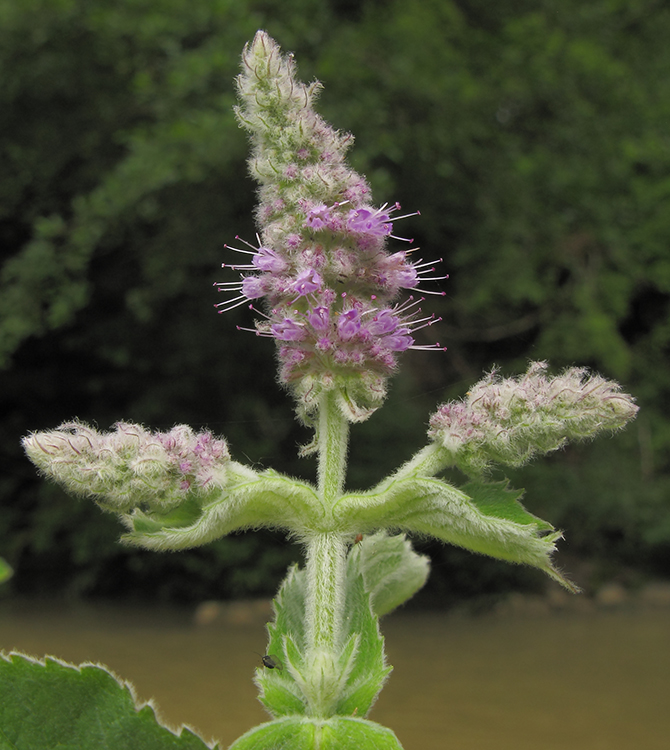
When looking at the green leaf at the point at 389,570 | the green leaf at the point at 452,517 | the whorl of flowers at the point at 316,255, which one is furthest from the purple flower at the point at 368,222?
the green leaf at the point at 389,570

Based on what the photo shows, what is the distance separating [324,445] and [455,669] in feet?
21.6

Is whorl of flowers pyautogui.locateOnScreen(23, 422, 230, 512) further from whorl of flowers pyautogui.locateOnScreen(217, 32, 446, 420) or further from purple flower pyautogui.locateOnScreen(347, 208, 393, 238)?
purple flower pyautogui.locateOnScreen(347, 208, 393, 238)

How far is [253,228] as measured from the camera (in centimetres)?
642

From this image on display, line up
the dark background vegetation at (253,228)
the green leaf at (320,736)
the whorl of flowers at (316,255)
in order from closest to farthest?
the green leaf at (320,736), the whorl of flowers at (316,255), the dark background vegetation at (253,228)

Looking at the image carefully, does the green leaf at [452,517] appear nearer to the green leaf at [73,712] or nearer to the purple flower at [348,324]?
the purple flower at [348,324]

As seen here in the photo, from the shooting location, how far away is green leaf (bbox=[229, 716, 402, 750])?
0.68 metres

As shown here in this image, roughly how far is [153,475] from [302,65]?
21.6 ft

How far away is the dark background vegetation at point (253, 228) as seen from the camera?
6.43 meters

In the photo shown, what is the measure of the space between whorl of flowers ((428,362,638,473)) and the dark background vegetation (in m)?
5.36

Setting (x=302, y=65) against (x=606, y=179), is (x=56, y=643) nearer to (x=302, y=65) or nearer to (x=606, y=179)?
(x=302, y=65)

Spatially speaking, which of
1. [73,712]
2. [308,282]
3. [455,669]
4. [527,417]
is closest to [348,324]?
[308,282]

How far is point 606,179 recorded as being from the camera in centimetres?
819

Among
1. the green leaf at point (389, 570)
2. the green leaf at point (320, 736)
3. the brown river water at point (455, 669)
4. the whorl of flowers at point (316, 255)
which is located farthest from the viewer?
the brown river water at point (455, 669)

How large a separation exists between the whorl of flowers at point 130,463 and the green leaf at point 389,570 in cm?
24
